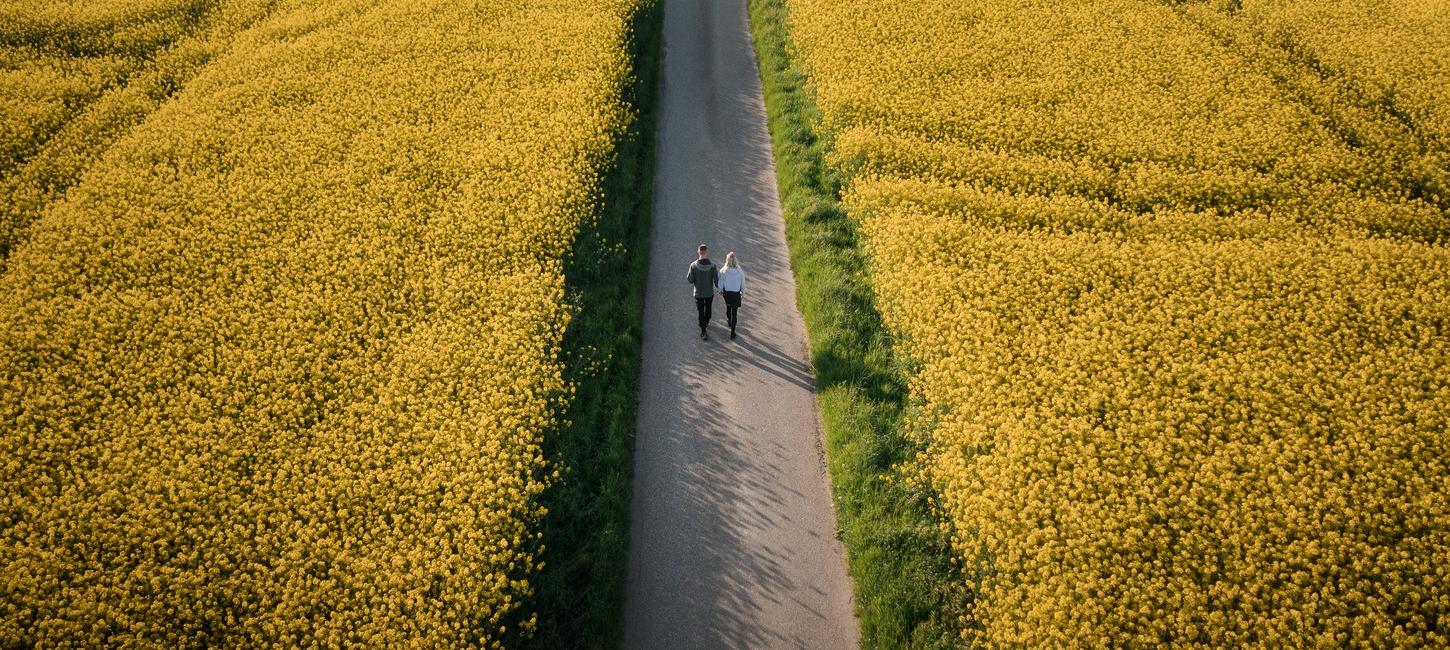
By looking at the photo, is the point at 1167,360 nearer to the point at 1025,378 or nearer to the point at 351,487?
the point at 1025,378

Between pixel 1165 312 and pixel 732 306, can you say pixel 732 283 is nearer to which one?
pixel 732 306

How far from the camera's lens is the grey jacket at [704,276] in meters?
12.7

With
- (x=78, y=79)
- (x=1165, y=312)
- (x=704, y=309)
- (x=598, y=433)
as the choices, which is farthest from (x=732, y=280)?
(x=78, y=79)

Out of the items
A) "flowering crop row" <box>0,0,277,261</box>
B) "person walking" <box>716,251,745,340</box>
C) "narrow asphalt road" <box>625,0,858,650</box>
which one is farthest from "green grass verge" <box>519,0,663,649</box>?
"flowering crop row" <box>0,0,277,261</box>

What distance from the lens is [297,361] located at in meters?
12.3

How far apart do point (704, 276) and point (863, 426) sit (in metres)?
3.83

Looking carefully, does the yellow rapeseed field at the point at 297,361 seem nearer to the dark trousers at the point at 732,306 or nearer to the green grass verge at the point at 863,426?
the dark trousers at the point at 732,306

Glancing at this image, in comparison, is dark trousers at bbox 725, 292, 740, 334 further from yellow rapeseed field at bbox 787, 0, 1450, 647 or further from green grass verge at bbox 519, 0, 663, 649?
yellow rapeseed field at bbox 787, 0, 1450, 647

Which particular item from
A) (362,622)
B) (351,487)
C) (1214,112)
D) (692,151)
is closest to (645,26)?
(692,151)

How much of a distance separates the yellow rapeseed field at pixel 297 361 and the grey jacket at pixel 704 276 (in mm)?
2560

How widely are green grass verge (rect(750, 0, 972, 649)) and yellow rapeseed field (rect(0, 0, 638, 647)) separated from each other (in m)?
4.64

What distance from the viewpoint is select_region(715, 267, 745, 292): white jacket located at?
12805 millimetres

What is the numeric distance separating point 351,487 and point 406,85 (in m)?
13.9

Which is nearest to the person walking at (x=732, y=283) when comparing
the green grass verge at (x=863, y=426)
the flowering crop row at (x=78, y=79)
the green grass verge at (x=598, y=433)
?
the green grass verge at (x=863, y=426)
